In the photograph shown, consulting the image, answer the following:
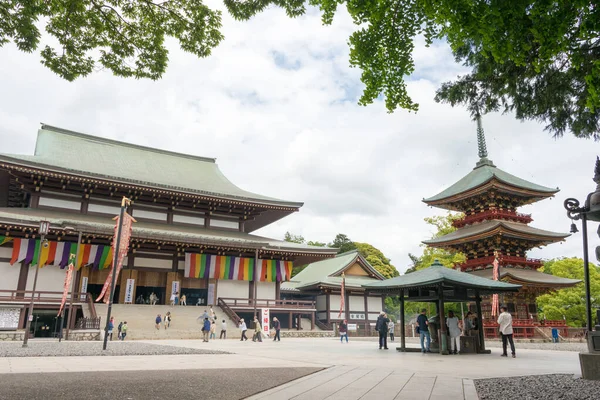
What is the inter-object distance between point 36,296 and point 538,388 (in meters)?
22.6

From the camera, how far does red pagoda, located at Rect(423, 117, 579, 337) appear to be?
27172mm

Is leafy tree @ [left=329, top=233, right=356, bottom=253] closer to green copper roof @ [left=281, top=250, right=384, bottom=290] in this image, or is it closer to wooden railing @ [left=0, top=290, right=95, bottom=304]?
green copper roof @ [left=281, top=250, right=384, bottom=290]

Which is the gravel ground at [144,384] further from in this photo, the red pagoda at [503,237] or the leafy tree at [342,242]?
the leafy tree at [342,242]

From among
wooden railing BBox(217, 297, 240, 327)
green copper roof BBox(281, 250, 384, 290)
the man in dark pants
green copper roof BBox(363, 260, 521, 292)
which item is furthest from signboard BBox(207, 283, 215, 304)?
green copper roof BBox(363, 260, 521, 292)

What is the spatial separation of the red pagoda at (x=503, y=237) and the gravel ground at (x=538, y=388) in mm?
21051

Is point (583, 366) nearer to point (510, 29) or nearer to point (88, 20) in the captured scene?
point (510, 29)

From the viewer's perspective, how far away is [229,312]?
24.5m

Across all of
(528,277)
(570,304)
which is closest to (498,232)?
(528,277)

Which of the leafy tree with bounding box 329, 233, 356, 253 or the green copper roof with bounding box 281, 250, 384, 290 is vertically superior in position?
the leafy tree with bounding box 329, 233, 356, 253

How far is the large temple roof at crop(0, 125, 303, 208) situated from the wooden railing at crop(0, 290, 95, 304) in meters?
6.62

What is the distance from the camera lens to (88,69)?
26.1 ft

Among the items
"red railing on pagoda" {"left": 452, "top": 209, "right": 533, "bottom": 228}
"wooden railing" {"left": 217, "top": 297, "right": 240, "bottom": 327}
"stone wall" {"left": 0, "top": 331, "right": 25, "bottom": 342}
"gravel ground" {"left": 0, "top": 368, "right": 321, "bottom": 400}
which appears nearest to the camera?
"gravel ground" {"left": 0, "top": 368, "right": 321, "bottom": 400}

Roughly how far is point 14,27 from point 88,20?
117cm

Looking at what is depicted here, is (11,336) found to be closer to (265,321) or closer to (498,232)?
(265,321)
